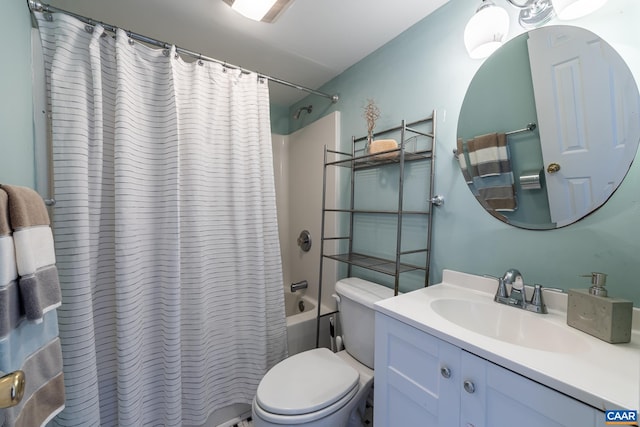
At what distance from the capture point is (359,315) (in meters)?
1.26

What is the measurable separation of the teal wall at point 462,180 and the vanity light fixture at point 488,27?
9cm

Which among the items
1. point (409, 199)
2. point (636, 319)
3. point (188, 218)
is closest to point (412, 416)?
point (636, 319)

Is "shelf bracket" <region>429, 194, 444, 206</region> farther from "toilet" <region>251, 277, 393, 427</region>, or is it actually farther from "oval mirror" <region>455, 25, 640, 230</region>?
"toilet" <region>251, 277, 393, 427</region>

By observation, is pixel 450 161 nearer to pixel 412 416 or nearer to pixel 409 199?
pixel 409 199

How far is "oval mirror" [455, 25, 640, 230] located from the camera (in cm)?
75

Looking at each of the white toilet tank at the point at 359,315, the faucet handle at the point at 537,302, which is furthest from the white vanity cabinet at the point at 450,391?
the faucet handle at the point at 537,302

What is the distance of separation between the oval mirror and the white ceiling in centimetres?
54

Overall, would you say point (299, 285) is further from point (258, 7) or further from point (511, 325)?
point (258, 7)

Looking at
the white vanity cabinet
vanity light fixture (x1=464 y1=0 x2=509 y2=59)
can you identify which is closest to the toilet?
the white vanity cabinet

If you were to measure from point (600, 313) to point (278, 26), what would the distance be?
69.8 inches

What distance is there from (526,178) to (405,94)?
749 millimetres

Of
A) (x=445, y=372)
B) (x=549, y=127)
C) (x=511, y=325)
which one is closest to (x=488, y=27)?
(x=549, y=127)

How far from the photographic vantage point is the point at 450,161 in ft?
3.77

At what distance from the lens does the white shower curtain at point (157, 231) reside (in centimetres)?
98
